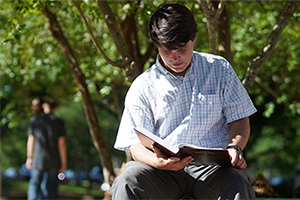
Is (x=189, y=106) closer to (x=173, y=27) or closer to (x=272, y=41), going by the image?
(x=173, y=27)

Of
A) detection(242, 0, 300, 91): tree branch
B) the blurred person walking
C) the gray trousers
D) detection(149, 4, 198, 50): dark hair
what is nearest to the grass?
the blurred person walking

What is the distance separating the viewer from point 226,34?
379 centimetres

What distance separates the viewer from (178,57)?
2.36 metres

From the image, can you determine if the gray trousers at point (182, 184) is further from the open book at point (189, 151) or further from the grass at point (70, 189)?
the grass at point (70, 189)

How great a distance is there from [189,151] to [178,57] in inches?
26.3

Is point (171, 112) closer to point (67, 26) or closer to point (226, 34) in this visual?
point (226, 34)

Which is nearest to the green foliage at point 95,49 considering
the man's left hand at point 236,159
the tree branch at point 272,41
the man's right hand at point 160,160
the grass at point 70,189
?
the tree branch at point 272,41

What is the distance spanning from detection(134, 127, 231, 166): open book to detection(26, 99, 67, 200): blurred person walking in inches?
168

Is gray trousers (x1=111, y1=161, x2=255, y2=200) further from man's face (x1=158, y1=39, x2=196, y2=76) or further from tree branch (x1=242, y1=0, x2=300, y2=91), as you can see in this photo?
tree branch (x1=242, y1=0, x2=300, y2=91)

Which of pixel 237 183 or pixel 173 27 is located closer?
pixel 237 183

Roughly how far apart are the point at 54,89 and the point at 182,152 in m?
7.14

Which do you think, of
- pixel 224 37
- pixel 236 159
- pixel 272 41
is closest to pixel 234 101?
pixel 236 159

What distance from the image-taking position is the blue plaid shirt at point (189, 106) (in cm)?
240

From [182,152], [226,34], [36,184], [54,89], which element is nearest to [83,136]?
[54,89]
